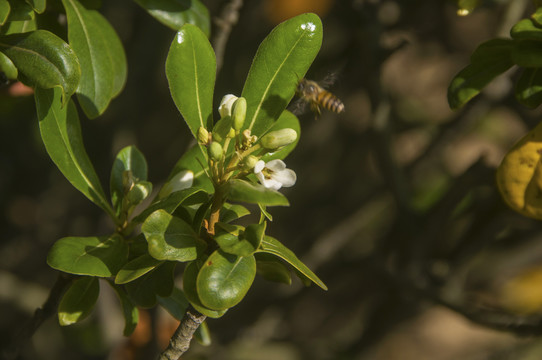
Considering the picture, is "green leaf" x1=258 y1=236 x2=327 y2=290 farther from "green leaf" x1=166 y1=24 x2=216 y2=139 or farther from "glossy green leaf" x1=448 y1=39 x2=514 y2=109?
"glossy green leaf" x1=448 y1=39 x2=514 y2=109

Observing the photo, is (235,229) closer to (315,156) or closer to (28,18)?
(28,18)

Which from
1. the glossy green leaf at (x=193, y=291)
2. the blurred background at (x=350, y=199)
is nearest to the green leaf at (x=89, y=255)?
the glossy green leaf at (x=193, y=291)

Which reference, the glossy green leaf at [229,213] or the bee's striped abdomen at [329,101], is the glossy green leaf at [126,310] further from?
the bee's striped abdomen at [329,101]

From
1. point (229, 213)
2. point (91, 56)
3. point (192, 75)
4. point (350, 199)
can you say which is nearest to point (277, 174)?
point (229, 213)

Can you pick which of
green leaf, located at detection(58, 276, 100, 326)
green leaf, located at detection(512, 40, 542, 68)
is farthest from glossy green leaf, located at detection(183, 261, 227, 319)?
green leaf, located at detection(512, 40, 542, 68)

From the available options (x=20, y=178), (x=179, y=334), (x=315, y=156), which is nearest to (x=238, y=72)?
(x=315, y=156)

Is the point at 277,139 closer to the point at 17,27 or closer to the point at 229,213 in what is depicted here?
the point at 229,213

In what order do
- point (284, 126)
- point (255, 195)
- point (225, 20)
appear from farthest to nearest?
point (225, 20) < point (284, 126) < point (255, 195)
